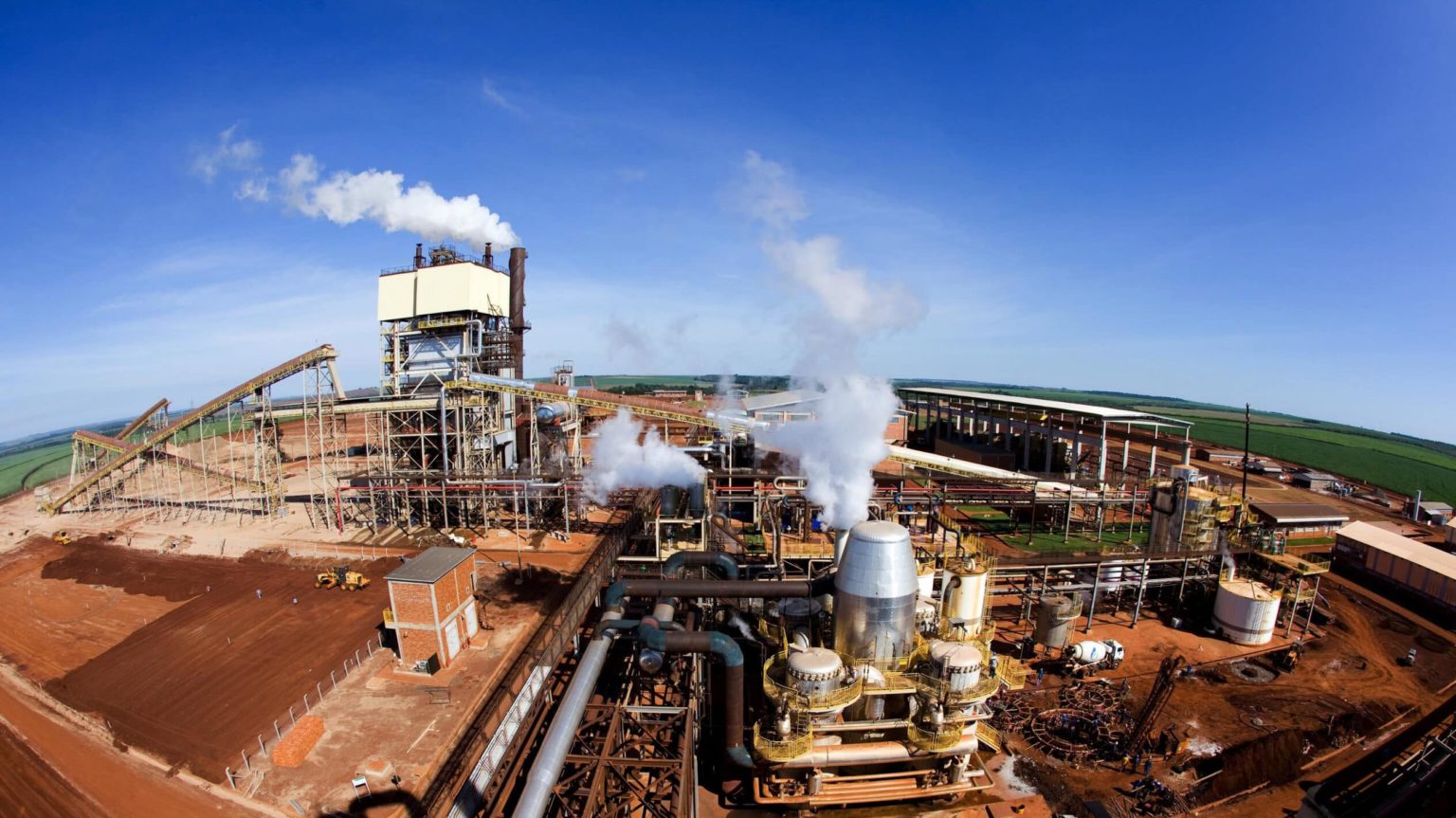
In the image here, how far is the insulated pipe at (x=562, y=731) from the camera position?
1130cm

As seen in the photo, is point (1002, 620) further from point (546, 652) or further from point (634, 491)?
point (634, 491)

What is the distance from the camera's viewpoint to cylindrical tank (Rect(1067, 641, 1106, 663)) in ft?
80.3

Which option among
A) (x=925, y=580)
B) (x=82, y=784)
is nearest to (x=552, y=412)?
(x=82, y=784)

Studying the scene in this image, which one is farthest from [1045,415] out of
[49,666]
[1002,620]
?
[49,666]

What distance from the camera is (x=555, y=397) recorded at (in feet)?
140

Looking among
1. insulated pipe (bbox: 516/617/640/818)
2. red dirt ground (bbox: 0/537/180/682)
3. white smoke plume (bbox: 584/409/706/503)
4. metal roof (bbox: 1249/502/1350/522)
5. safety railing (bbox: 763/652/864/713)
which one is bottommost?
red dirt ground (bbox: 0/537/180/682)

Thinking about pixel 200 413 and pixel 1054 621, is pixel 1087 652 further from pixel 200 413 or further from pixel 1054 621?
pixel 200 413

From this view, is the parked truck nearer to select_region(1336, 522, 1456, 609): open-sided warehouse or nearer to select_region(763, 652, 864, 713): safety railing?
select_region(763, 652, 864, 713): safety railing

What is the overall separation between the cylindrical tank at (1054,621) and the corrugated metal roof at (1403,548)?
83.7 feet

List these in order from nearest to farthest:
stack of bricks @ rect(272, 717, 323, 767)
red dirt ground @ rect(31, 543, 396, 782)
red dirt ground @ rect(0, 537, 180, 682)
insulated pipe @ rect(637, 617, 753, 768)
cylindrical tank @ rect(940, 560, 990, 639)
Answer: insulated pipe @ rect(637, 617, 753, 768) → stack of bricks @ rect(272, 717, 323, 767) → red dirt ground @ rect(31, 543, 396, 782) → cylindrical tank @ rect(940, 560, 990, 639) → red dirt ground @ rect(0, 537, 180, 682)

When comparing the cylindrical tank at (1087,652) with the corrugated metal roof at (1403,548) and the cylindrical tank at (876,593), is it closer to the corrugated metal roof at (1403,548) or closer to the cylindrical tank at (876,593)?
the cylindrical tank at (876,593)

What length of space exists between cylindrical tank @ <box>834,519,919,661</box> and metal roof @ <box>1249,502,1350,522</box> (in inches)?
1579

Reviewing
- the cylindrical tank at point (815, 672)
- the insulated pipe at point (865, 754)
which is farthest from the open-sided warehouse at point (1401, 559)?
the cylindrical tank at point (815, 672)

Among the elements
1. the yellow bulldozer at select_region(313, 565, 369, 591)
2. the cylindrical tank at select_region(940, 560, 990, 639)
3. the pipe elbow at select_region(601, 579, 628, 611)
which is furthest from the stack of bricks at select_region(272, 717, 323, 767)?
the cylindrical tank at select_region(940, 560, 990, 639)
